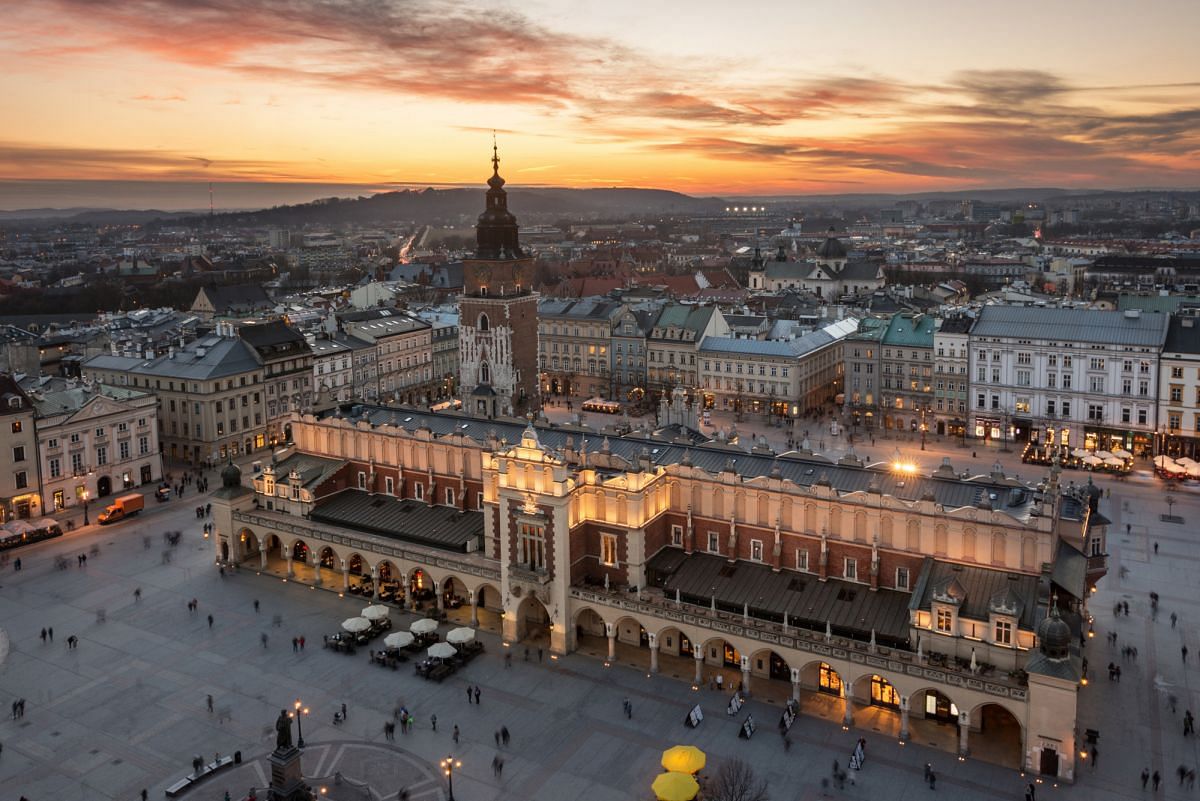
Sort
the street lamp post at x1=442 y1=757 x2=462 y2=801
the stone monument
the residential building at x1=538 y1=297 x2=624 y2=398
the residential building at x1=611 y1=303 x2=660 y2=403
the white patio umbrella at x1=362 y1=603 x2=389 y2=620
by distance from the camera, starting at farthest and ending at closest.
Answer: the residential building at x1=538 y1=297 x2=624 y2=398 → the residential building at x1=611 y1=303 x2=660 y2=403 → the white patio umbrella at x1=362 y1=603 x2=389 y2=620 → the street lamp post at x1=442 y1=757 x2=462 y2=801 → the stone monument

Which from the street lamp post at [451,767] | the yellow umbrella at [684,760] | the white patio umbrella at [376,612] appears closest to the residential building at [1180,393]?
the yellow umbrella at [684,760]

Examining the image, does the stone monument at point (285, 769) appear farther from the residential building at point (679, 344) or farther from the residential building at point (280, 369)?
the residential building at point (679, 344)

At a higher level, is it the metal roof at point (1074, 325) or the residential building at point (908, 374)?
the metal roof at point (1074, 325)

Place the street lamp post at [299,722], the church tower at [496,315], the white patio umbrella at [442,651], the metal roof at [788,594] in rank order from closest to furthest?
the street lamp post at [299,722]
the metal roof at [788,594]
the white patio umbrella at [442,651]
the church tower at [496,315]

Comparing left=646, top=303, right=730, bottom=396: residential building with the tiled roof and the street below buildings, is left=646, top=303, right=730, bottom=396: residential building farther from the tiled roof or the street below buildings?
the tiled roof

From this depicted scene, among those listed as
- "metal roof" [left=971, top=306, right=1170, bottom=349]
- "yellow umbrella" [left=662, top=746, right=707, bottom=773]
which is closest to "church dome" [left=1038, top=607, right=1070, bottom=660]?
"yellow umbrella" [left=662, top=746, right=707, bottom=773]

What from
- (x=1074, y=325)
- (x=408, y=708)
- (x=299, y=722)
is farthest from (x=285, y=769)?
(x=1074, y=325)
